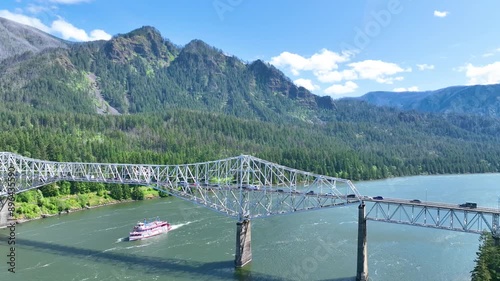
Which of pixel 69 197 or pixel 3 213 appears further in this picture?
pixel 69 197

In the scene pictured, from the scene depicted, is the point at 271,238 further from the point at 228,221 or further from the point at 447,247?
the point at 447,247

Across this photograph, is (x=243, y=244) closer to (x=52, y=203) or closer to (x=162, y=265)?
(x=162, y=265)

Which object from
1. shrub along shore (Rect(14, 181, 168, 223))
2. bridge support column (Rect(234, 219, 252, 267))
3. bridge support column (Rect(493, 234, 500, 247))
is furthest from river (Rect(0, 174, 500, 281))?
bridge support column (Rect(493, 234, 500, 247))

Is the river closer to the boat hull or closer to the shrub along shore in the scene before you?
the boat hull

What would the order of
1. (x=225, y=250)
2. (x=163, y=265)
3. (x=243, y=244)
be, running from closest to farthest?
(x=243, y=244)
(x=163, y=265)
(x=225, y=250)

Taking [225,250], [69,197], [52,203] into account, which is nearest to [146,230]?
[225,250]

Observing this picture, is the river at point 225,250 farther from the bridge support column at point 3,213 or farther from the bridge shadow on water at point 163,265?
the bridge support column at point 3,213

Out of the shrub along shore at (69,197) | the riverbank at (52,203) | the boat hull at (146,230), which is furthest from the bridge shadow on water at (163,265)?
the shrub along shore at (69,197)
